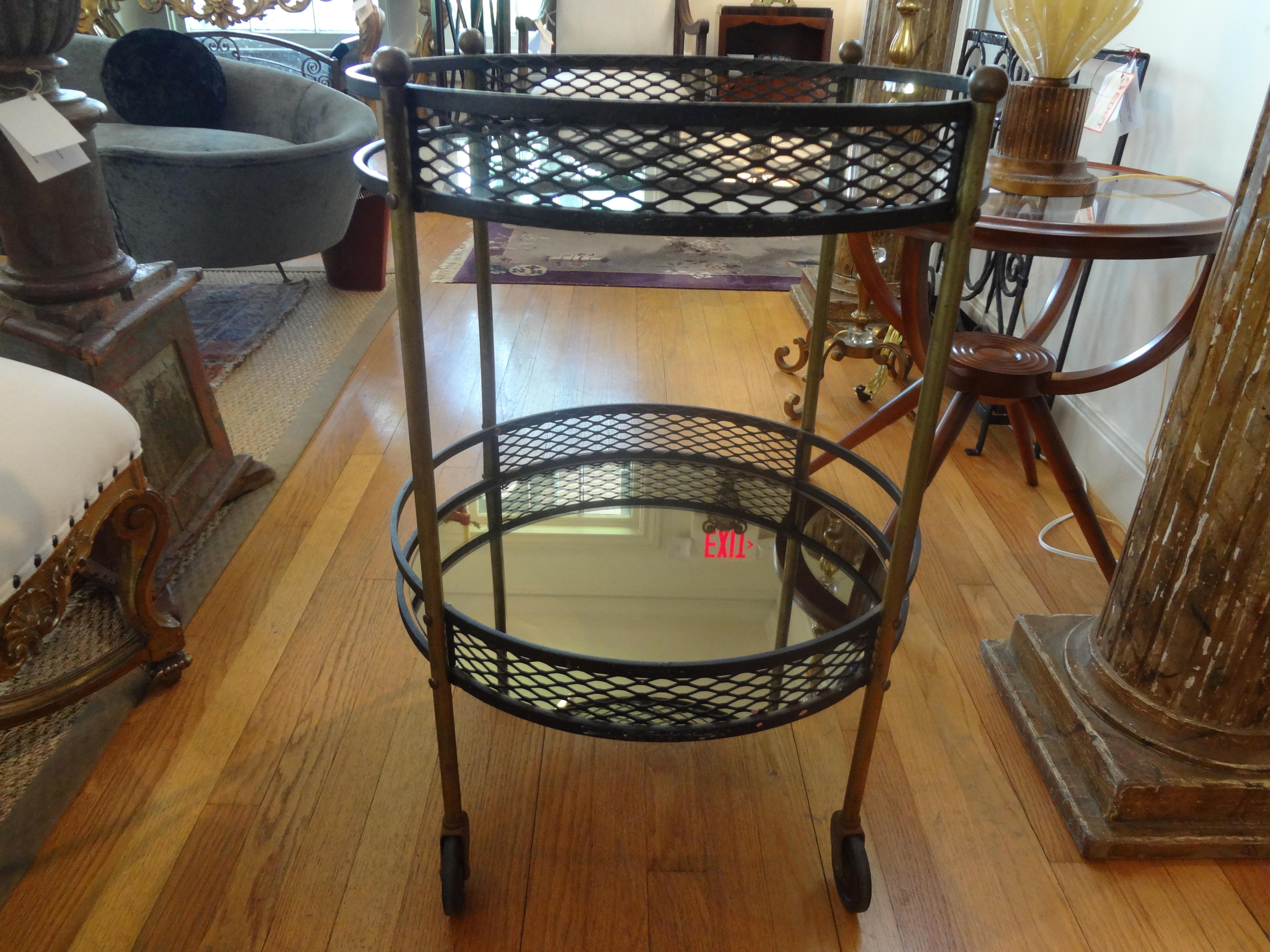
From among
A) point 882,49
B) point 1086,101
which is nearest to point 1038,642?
point 1086,101

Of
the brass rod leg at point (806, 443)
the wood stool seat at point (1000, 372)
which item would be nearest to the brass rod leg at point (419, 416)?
the brass rod leg at point (806, 443)

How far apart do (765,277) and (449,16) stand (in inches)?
61.6

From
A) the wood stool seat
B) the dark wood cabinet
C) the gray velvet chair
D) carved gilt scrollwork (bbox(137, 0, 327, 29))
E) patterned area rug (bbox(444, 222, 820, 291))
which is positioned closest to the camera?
the wood stool seat

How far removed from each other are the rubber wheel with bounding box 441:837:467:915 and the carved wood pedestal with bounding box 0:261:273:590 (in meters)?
0.66

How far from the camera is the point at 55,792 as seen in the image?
1.02 m

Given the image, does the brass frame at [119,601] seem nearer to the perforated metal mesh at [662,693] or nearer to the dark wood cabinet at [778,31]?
the perforated metal mesh at [662,693]

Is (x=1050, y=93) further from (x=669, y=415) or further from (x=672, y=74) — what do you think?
(x=669, y=415)

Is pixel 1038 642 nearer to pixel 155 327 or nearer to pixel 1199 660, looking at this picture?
pixel 1199 660

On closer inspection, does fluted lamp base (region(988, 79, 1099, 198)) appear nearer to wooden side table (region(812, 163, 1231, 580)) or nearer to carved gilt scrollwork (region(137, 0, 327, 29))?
wooden side table (region(812, 163, 1231, 580))

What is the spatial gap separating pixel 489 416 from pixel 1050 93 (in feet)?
2.91

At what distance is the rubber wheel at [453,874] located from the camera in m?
0.88

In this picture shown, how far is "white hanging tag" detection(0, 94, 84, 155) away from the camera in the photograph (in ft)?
3.31

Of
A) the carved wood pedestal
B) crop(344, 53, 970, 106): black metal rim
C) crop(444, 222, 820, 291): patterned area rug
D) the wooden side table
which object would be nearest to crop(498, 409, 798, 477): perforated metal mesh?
the wooden side table

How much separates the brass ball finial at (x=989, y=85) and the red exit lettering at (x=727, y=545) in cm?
62
